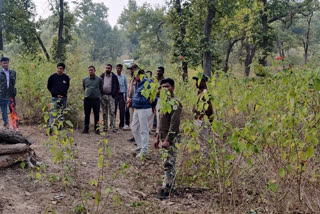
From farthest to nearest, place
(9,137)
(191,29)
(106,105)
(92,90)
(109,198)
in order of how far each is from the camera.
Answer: (191,29) < (106,105) < (92,90) < (9,137) < (109,198)

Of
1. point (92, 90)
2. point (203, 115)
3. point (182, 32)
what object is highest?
point (182, 32)

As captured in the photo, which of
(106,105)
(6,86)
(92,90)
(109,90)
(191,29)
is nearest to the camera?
(6,86)

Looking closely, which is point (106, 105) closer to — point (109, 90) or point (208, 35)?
point (109, 90)

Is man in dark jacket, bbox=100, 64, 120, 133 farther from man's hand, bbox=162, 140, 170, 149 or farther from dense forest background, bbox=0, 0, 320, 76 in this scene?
man's hand, bbox=162, 140, 170, 149

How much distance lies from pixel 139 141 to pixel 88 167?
4.01 ft

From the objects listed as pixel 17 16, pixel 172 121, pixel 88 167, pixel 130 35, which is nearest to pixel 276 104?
pixel 172 121

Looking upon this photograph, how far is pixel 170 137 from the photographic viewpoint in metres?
4.11

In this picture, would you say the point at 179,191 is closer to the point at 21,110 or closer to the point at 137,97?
the point at 137,97

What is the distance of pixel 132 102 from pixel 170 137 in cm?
189

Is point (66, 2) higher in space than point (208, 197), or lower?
higher

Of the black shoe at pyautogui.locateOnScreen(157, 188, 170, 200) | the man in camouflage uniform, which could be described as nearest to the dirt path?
the black shoe at pyautogui.locateOnScreen(157, 188, 170, 200)

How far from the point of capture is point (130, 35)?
54.2 meters

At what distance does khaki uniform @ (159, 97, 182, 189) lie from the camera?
4.07 m

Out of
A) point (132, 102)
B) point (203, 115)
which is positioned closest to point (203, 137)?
point (203, 115)
